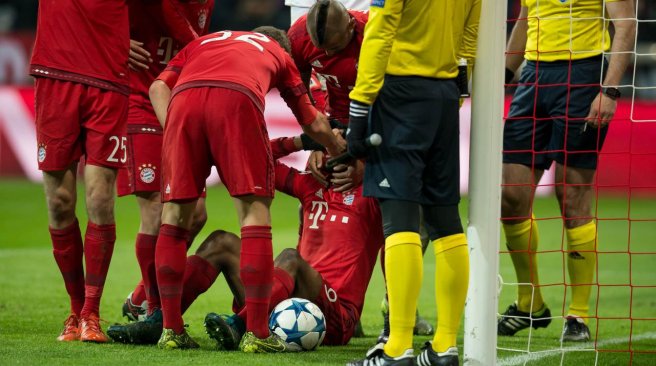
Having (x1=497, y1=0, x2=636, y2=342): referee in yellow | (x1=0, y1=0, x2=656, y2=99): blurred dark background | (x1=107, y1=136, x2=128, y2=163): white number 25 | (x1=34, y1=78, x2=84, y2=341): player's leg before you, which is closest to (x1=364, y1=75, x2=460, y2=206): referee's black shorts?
(x1=497, y1=0, x2=636, y2=342): referee in yellow

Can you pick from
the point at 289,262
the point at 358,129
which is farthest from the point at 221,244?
the point at 358,129

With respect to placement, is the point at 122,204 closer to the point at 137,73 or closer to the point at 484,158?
the point at 137,73

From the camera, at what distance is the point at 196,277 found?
5.55m

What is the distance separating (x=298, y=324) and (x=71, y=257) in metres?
1.44

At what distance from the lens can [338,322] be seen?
564cm

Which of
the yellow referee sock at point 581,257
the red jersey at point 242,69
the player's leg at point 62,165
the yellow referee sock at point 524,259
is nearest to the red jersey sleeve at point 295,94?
the red jersey at point 242,69

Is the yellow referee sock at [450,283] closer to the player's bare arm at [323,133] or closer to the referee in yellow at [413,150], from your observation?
the referee in yellow at [413,150]

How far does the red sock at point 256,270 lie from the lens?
16.7 ft

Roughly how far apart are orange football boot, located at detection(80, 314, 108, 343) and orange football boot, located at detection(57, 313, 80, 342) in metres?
0.07

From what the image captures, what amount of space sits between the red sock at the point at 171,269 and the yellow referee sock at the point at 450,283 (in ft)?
4.28

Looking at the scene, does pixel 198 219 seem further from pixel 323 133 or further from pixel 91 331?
pixel 323 133

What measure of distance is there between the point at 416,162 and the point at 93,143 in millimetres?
1964

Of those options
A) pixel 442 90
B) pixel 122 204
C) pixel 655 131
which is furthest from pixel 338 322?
pixel 655 131

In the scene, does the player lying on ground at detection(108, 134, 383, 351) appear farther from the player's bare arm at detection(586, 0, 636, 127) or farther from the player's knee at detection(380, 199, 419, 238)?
the player's bare arm at detection(586, 0, 636, 127)
